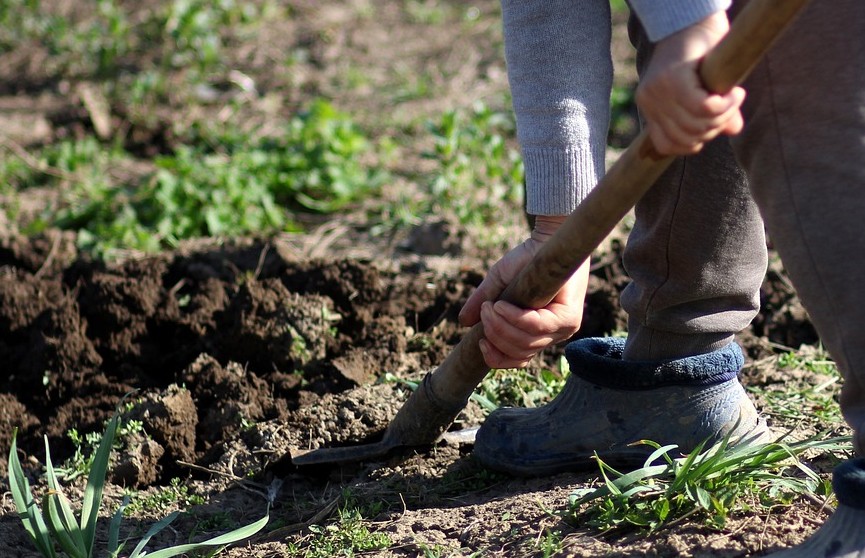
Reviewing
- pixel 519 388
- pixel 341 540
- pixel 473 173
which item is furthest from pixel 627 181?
pixel 473 173

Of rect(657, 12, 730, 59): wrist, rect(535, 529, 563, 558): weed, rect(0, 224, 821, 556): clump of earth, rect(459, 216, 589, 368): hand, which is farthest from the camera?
rect(0, 224, 821, 556): clump of earth

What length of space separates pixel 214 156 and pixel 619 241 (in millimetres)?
2320

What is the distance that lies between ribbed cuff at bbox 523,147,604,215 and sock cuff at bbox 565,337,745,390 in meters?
0.44

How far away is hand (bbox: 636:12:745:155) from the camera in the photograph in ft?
5.28

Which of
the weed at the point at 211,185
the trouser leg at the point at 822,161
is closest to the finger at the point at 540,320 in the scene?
the trouser leg at the point at 822,161

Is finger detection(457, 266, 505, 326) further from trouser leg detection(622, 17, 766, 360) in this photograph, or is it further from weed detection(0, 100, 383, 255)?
weed detection(0, 100, 383, 255)

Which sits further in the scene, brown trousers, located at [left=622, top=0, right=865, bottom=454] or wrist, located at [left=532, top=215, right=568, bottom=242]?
wrist, located at [left=532, top=215, right=568, bottom=242]

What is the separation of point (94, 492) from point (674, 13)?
1520 mm

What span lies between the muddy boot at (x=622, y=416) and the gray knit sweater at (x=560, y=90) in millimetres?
465

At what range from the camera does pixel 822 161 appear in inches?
67.6

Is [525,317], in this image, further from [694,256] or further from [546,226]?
[694,256]

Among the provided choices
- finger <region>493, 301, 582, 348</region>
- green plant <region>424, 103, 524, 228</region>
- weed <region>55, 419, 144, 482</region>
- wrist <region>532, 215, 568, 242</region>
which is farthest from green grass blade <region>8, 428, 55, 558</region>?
green plant <region>424, 103, 524, 228</region>

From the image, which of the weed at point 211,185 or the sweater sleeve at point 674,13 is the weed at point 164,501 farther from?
the weed at point 211,185

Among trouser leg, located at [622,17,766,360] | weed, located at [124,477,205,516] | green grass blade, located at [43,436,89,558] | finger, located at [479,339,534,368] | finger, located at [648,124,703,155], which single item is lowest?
weed, located at [124,477,205,516]
